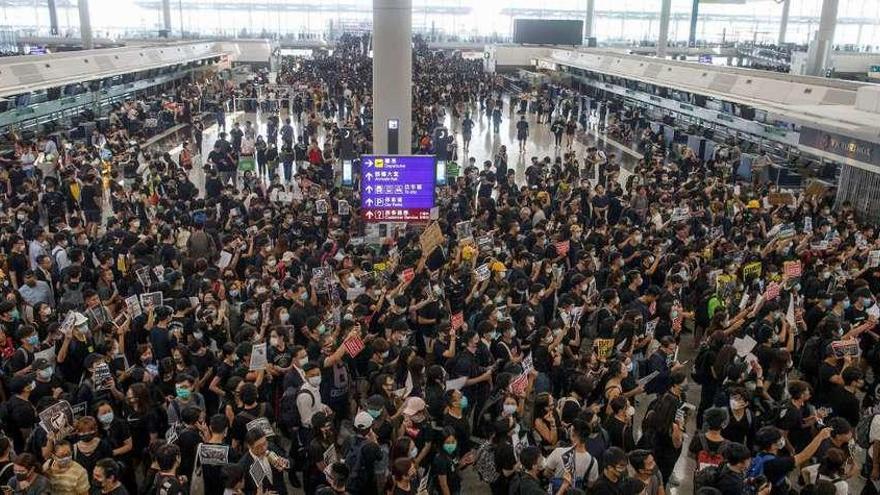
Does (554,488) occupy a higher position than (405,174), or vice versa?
(405,174)

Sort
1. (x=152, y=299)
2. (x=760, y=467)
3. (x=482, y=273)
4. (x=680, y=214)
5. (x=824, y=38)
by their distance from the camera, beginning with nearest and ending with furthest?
1. (x=760, y=467)
2. (x=152, y=299)
3. (x=482, y=273)
4. (x=680, y=214)
5. (x=824, y=38)

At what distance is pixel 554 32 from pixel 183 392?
154 ft

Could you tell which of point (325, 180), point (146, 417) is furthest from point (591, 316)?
point (325, 180)

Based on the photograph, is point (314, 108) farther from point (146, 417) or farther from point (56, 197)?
point (146, 417)

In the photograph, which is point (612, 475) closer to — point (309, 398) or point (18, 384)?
point (309, 398)

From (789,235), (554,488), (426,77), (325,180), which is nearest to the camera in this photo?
(554,488)

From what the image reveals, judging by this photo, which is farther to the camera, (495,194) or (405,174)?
(495,194)

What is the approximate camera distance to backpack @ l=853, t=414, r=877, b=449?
20.0 feet

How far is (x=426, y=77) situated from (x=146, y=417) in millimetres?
33001

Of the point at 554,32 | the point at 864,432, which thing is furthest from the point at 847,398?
the point at 554,32

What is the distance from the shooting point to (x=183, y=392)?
589cm

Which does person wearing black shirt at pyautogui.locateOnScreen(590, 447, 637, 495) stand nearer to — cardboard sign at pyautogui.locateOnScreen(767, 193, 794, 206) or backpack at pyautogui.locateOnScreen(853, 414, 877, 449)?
backpack at pyautogui.locateOnScreen(853, 414, 877, 449)

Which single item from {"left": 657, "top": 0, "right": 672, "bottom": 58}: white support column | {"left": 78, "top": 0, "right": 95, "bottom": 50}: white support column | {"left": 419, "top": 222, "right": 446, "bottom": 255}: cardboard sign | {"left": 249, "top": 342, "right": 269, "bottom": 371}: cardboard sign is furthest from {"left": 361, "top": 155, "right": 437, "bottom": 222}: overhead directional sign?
{"left": 78, "top": 0, "right": 95, "bottom": 50}: white support column

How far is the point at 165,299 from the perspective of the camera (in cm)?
803
